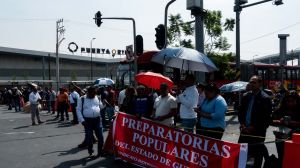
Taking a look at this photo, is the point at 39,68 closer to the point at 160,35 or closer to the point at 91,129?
the point at 160,35

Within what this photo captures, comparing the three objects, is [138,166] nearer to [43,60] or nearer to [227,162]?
[227,162]

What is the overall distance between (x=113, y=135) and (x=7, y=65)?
228 feet

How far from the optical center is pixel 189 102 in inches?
296

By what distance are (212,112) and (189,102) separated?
0.98 metres

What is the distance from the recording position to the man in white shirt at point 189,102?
7.52m

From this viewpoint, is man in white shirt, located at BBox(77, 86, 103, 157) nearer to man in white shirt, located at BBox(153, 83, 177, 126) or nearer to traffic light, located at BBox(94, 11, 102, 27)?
man in white shirt, located at BBox(153, 83, 177, 126)

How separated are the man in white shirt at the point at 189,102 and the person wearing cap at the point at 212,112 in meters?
0.71

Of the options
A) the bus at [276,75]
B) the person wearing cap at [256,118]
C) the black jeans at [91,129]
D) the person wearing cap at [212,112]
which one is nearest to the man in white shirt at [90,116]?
the black jeans at [91,129]

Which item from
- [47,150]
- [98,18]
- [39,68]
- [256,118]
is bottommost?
[47,150]

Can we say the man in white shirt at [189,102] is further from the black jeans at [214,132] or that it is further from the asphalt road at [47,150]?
the asphalt road at [47,150]

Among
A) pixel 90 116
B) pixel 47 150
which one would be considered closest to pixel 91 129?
pixel 90 116

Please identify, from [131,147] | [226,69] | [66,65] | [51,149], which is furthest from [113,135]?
[66,65]

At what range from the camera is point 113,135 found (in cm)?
826

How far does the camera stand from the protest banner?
5.66 meters
